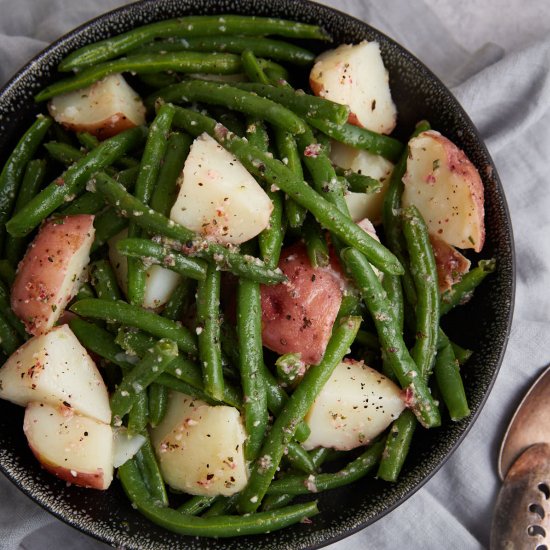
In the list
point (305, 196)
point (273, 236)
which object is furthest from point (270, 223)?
point (305, 196)

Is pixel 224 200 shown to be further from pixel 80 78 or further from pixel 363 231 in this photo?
pixel 80 78

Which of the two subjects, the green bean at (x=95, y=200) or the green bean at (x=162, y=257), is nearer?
the green bean at (x=162, y=257)

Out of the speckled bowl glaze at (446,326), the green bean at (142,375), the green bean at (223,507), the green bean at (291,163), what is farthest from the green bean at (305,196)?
the green bean at (223,507)

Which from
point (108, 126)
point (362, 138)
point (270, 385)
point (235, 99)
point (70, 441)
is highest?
point (362, 138)

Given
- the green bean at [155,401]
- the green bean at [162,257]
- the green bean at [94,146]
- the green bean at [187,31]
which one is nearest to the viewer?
the green bean at [162,257]

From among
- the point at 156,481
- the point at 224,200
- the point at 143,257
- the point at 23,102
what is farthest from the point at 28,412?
the point at 23,102

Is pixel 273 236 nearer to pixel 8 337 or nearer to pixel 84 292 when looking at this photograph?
pixel 84 292

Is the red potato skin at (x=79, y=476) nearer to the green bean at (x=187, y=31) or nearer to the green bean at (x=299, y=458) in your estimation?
the green bean at (x=299, y=458)
